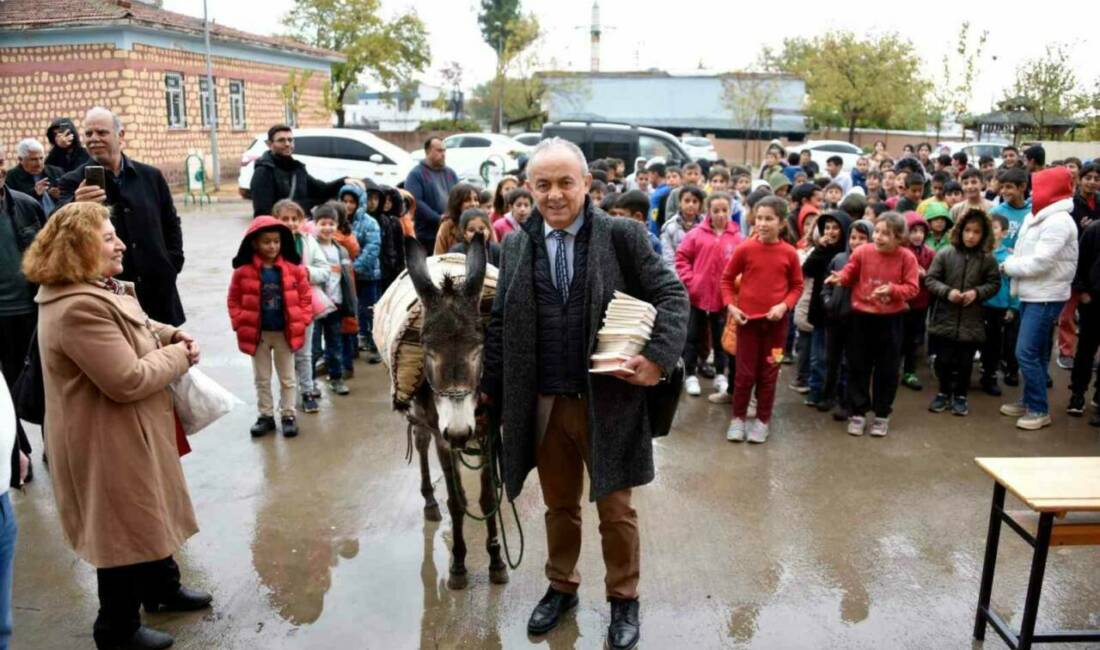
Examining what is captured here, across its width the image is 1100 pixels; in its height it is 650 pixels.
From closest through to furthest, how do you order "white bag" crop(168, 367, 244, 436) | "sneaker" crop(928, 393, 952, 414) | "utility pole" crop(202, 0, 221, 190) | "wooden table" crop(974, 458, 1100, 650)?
"wooden table" crop(974, 458, 1100, 650), "white bag" crop(168, 367, 244, 436), "sneaker" crop(928, 393, 952, 414), "utility pole" crop(202, 0, 221, 190)

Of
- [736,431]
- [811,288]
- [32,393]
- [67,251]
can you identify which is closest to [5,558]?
[32,393]

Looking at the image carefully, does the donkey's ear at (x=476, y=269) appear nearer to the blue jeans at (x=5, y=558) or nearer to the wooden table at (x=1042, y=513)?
the blue jeans at (x=5, y=558)

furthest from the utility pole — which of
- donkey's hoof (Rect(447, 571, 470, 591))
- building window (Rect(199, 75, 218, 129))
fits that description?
donkey's hoof (Rect(447, 571, 470, 591))

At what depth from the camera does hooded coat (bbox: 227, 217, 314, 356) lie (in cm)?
586

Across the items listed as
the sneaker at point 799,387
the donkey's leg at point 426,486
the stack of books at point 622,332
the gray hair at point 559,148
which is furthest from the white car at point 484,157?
the stack of books at point 622,332

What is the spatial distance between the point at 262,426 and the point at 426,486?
6.26 ft

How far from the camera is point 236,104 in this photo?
2945cm

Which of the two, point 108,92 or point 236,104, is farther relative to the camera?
point 236,104

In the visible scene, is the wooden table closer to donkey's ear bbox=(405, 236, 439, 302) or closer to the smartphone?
donkey's ear bbox=(405, 236, 439, 302)

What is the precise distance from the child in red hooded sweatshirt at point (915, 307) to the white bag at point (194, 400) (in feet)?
18.3

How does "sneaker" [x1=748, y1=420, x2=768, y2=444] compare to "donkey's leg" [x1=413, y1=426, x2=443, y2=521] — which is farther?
"sneaker" [x1=748, y1=420, x2=768, y2=444]

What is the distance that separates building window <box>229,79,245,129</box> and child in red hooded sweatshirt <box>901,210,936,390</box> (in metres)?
27.2

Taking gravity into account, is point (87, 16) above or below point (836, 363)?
above

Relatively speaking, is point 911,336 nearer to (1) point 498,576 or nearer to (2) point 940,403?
(2) point 940,403
